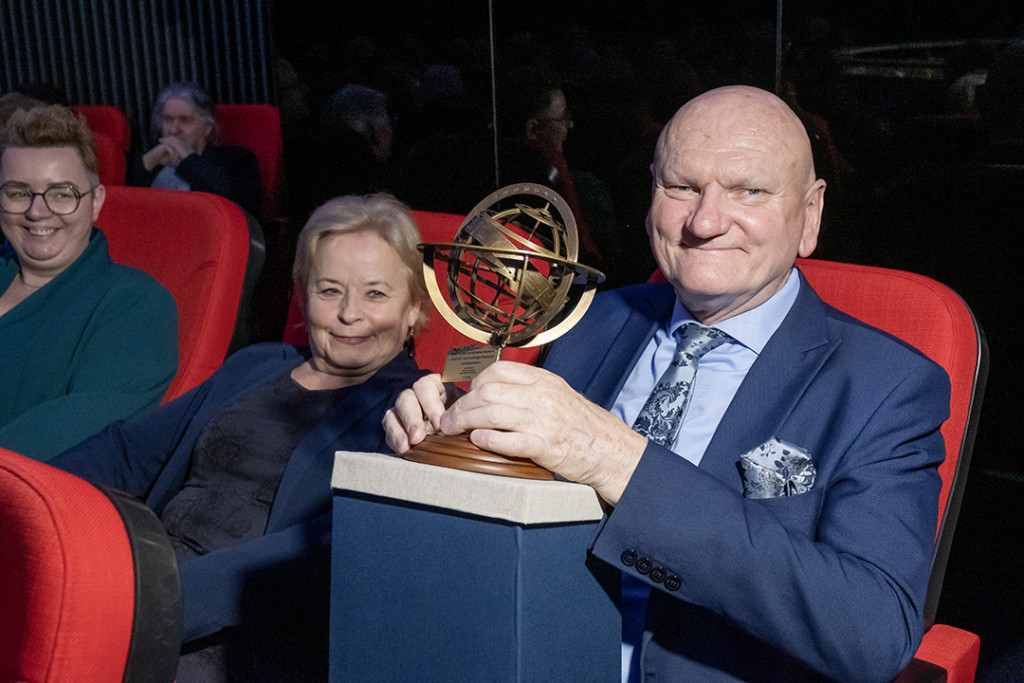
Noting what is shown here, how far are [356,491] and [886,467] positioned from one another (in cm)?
68

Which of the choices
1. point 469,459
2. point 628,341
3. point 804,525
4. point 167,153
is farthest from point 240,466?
point 167,153

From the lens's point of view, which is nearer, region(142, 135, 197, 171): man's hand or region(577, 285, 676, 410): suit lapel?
region(577, 285, 676, 410): suit lapel

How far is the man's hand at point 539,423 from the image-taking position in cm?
104

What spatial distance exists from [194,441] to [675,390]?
1.10m

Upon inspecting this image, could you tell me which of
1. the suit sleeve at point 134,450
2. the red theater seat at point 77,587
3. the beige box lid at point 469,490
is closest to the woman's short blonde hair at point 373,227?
the suit sleeve at point 134,450

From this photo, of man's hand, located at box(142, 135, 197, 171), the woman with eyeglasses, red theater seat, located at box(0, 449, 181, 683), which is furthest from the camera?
man's hand, located at box(142, 135, 197, 171)

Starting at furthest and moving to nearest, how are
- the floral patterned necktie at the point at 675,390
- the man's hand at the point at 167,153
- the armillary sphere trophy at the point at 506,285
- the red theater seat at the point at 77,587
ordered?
the man's hand at the point at 167,153 < the floral patterned necktie at the point at 675,390 < the armillary sphere trophy at the point at 506,285 < the red theater seat at the point at 77,587

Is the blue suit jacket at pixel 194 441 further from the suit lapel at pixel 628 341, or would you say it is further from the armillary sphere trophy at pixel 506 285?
the armillary sphere trophy at pixel 506 285

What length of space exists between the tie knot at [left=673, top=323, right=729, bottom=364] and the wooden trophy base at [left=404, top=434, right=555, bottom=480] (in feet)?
1.63

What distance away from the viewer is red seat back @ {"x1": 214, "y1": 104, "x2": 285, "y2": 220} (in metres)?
4.38

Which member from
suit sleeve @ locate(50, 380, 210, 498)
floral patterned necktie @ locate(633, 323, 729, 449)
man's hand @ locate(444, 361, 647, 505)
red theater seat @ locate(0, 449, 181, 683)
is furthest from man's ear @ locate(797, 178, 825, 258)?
suit sleeve @ locate(50, 380, 210, 498)

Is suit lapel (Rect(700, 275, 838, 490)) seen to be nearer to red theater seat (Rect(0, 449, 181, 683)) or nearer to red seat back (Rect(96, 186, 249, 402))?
red theater seat (Rect(0, 449, 181, 683))

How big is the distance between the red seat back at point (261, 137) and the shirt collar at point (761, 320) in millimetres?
3129

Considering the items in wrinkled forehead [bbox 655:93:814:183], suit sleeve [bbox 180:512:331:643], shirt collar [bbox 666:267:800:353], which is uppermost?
wrinkled forehead [bbox 655:93:814:183]
